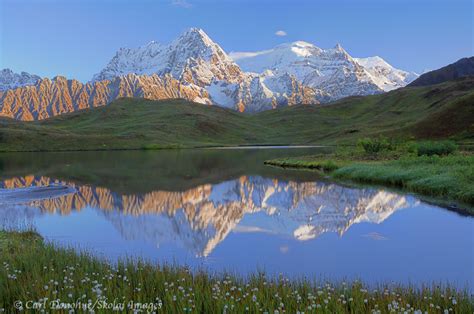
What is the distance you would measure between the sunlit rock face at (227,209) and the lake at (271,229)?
81mm

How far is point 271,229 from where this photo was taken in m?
30.8

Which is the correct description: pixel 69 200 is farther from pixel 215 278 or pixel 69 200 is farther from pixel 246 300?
pixel 246 300

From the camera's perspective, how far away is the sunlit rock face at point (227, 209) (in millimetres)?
29688

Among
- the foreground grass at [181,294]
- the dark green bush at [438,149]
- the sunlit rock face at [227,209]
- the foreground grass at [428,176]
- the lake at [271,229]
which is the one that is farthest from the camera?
the dark green bush at [438,149]

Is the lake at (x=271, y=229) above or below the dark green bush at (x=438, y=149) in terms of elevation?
below

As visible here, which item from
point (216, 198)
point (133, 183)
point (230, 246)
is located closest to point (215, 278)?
point (230, 246)

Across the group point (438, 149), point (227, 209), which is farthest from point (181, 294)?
point (438, 149)

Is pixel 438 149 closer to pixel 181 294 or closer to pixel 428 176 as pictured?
pixel 428 176

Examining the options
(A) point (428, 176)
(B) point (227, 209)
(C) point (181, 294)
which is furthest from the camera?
(A) point (428, 176)

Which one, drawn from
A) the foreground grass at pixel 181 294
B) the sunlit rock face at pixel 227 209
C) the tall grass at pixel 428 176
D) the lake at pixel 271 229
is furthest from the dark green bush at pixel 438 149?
the foreground grass at pixel 181 294

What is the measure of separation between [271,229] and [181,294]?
58.9 ft

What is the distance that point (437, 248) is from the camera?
24.8 metres

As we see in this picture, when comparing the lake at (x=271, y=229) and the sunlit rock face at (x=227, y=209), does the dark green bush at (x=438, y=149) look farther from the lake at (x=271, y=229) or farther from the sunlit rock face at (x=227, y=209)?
the lake at (x=271, y=229)

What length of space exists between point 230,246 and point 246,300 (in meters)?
13.4
